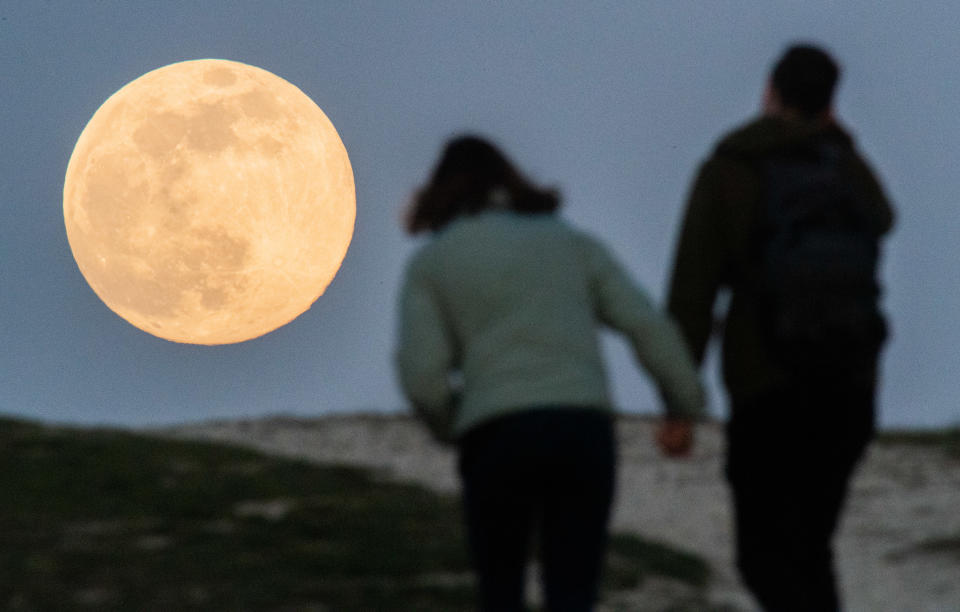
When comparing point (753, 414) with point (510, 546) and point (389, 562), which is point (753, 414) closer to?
point (510, 546)

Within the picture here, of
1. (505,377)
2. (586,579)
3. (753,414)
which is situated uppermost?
(505,377)

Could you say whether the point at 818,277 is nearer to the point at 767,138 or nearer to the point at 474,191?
the point at 767,138

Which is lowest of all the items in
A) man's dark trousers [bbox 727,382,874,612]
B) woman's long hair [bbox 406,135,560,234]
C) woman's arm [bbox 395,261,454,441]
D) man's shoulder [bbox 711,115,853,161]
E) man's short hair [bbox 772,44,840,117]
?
man's dark trousers [bbox 727,382,874,612]

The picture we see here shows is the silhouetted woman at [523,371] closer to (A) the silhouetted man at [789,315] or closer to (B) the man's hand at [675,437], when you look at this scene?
(B) the man's hand at [675,437]

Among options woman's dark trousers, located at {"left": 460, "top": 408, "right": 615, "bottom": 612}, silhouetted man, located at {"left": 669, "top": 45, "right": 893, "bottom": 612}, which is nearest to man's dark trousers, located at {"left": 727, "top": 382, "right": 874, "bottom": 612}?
silhouetted man, located at {"left": 669, "top": 45, "right": 893, "bottom": 612}

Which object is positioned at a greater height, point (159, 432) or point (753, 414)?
point (753, 414)

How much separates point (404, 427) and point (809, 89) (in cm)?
2517

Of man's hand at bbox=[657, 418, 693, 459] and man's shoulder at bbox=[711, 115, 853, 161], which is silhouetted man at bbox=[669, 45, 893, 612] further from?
man's hand at bbox=[657, 418, 693, 459]

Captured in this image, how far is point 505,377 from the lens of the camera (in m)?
3.47

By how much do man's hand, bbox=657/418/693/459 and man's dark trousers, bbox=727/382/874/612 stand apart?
228 mm

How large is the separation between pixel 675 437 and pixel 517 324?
0.77m

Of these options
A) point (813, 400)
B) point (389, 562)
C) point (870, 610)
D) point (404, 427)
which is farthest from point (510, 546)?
point (404, 427)

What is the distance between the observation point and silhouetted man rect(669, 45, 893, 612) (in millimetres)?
3914

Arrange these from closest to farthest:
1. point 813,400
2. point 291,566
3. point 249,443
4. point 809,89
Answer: point 813,400 → point 809,89 → point 291,566 → point 249,443
